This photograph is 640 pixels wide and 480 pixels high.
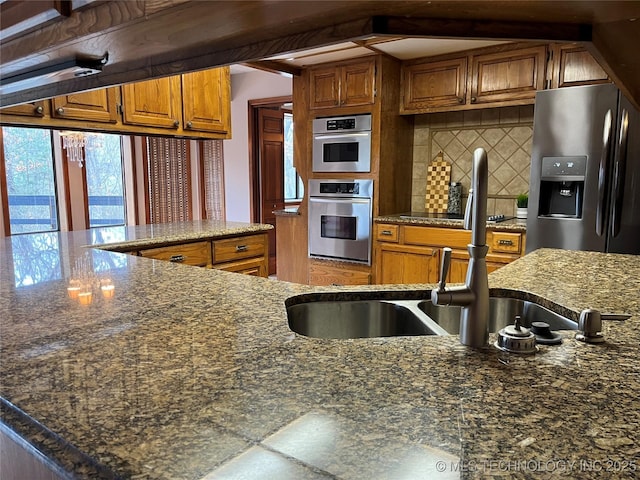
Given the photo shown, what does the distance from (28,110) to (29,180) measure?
2.49m

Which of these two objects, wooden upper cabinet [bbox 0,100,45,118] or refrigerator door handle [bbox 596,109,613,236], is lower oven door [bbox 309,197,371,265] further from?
wooden upper cabinet [bbox 0,100,45,118]

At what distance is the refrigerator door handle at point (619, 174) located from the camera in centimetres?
272

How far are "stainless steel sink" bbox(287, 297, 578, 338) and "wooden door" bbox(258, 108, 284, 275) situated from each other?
4508 millimetres

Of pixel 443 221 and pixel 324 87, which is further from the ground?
pixel 324 87

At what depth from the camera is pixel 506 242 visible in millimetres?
3326

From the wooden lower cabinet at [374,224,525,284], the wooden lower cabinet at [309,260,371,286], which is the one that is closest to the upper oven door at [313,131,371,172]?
the wooden lower cabinet at [374,224,525,284]

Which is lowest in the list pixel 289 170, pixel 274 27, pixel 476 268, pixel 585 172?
pixel 476 268

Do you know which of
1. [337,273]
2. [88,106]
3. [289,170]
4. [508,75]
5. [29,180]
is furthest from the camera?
[289,170]

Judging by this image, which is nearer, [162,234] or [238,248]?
[162,234]

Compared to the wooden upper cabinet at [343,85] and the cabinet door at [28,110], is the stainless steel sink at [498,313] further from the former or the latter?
the wooden upper cabinet at [343,85]

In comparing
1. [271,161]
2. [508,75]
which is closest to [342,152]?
[508,75]

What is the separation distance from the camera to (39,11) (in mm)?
947

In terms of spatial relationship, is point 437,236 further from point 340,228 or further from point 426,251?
point 340,228

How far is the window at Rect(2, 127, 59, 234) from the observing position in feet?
14.1
